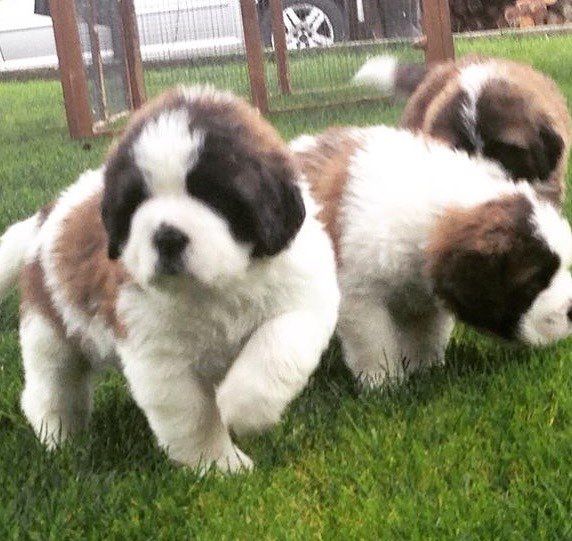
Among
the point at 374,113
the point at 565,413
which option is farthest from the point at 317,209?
the point at 374,113

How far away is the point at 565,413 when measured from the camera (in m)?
2.98

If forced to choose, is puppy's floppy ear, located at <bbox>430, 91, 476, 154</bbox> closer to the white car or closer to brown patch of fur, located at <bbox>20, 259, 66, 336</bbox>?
brown patch of fur, located at <bbox>20, 259, 66, 336</bbox>

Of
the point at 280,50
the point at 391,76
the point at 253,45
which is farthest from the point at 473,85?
the point at 280,50

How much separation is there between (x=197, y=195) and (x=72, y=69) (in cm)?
552

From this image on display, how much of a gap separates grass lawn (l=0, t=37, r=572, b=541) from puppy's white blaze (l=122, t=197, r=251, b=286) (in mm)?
532

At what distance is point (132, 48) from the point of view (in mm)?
7527

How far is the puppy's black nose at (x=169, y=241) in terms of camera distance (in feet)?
8.25

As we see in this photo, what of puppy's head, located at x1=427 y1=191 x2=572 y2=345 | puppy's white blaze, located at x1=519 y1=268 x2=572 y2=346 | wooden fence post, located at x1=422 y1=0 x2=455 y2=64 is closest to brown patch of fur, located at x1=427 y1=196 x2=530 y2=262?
puppy's head, located at x1=427 y1=191 x2=572 y2=345

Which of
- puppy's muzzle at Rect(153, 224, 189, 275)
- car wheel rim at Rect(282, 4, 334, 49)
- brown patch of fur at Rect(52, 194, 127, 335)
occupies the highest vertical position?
car wheel rim at Rect(282, 4, 334, 49)

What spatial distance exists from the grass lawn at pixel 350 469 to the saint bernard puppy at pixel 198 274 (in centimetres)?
17

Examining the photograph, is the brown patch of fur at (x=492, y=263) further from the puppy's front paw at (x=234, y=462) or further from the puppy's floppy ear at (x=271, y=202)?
the puppy's front paw at (x=234, y=462)

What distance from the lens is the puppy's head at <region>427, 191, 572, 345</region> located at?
3.27m

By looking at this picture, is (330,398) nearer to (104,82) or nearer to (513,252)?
(513,252)

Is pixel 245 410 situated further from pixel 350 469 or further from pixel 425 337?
pixel 425 337
